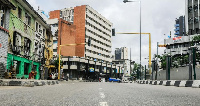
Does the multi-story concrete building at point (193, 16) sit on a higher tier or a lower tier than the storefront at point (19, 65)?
higher

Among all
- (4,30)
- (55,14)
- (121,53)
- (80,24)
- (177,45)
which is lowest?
(4,30)

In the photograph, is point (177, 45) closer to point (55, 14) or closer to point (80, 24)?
point (80, 24)

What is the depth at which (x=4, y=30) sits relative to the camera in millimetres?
19344

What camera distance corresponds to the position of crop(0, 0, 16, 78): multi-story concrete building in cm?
1900

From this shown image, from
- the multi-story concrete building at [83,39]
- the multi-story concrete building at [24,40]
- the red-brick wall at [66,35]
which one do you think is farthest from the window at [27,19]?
the red-brick wall at [66,35]

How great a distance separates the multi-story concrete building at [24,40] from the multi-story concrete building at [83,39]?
1422 inches

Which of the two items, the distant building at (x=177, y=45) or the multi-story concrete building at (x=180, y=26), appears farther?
the multi-story concrete building at (x=180, y=26)

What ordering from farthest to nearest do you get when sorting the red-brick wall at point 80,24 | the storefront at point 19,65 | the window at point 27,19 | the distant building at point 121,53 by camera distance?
the distant building at point 121,53 < the red-brick wall at point 80,24 < the window at point 27,19 < the storefront at point 19,65

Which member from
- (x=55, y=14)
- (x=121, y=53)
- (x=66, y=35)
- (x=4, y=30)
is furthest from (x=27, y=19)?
(x=121, y=53)

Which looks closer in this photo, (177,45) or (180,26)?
(177,45)

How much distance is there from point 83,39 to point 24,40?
52.3m

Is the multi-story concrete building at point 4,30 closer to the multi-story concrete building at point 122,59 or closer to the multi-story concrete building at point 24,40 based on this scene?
the multi-story concrete building at point 24,40

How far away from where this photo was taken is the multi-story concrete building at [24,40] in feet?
71.2

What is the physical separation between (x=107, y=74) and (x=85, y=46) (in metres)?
18.8
